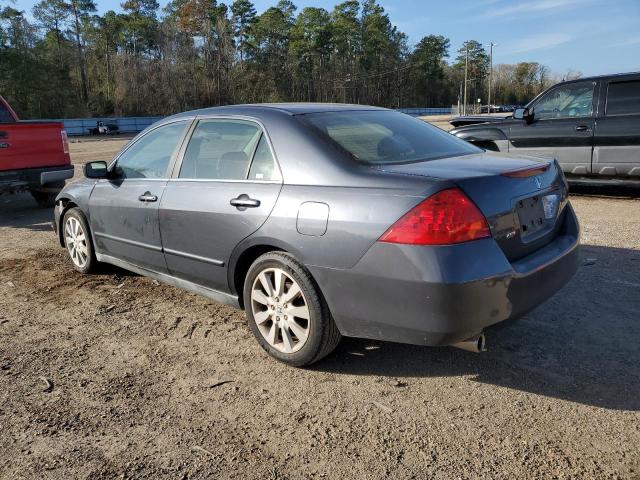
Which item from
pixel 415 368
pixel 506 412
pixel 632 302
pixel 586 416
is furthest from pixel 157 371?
pixel 632 302

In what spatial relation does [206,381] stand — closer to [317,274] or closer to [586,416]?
[317,274]

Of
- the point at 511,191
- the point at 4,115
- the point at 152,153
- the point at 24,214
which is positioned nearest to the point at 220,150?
the point at 152,153

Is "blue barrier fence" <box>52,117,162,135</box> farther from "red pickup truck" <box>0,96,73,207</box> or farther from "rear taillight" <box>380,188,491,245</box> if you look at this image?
"rear taillight" <box>380,188,491,245</box>

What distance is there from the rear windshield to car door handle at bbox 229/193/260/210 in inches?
22.9

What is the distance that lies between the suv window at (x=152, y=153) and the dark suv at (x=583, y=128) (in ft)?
19.6

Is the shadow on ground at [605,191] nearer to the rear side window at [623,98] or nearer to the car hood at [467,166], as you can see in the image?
the rear side window at [623,98]

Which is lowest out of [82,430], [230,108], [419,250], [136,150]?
[82,430]

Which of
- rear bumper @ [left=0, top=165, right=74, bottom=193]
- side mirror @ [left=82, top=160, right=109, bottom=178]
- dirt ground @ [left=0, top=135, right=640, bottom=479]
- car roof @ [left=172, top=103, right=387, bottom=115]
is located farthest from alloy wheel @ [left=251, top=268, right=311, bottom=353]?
rear bumper @ [left=0, top=165, right=74, bottom=193]

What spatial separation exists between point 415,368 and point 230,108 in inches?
87.1

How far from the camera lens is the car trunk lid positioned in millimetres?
2736

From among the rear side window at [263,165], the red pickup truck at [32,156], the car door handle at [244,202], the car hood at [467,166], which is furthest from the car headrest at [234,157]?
the red pickup truck at [32,156]

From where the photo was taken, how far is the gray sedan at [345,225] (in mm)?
2646

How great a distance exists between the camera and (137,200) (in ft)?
14.0

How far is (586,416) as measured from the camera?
2684 millimetres
